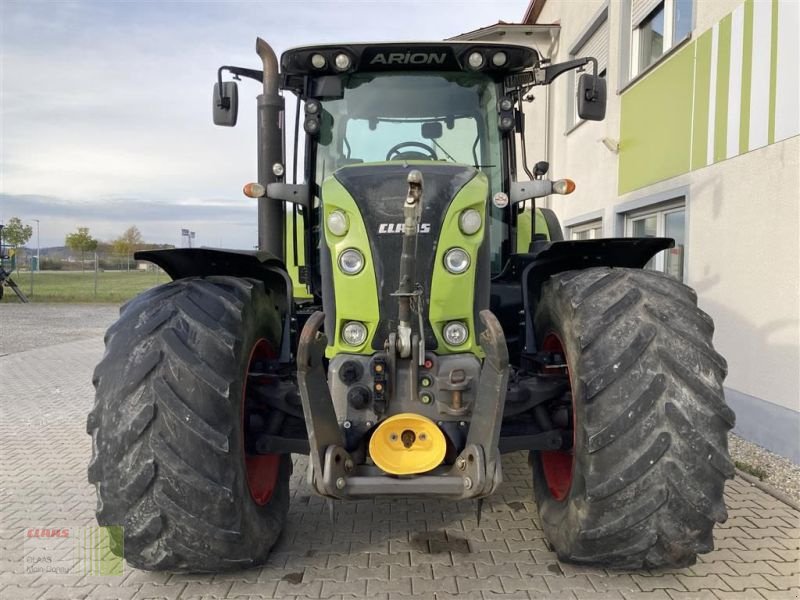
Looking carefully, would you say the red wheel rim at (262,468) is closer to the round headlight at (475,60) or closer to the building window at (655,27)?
the round headlight at (475,60)

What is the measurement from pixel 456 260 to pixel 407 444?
82 cm

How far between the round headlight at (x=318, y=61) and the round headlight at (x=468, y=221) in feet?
4.86

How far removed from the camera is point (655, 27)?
25.7ft

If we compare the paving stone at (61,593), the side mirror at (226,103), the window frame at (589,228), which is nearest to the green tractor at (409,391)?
the paving stone at (61,593)

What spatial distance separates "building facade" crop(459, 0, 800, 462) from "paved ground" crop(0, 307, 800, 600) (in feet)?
4.77

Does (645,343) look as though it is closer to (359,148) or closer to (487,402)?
(487,402)

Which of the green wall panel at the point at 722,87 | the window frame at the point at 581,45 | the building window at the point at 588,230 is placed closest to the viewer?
the green wall panel at the point at 722,87

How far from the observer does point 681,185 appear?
6.44m

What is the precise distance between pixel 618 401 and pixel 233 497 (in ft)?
5.37

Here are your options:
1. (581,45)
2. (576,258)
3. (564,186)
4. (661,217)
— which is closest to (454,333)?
(576,258)

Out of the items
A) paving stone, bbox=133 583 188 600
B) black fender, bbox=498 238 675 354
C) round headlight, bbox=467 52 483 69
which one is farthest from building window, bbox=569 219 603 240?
paving stone, bbox=133 583 188 600

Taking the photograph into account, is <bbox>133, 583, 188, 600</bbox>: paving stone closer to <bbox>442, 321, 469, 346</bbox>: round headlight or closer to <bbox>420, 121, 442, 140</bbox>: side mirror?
<bbox>442, 321, 469, 346</bbox>: round headlight

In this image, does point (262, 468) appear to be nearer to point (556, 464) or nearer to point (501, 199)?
point (556, 464)

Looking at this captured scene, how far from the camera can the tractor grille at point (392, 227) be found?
2678 mm
